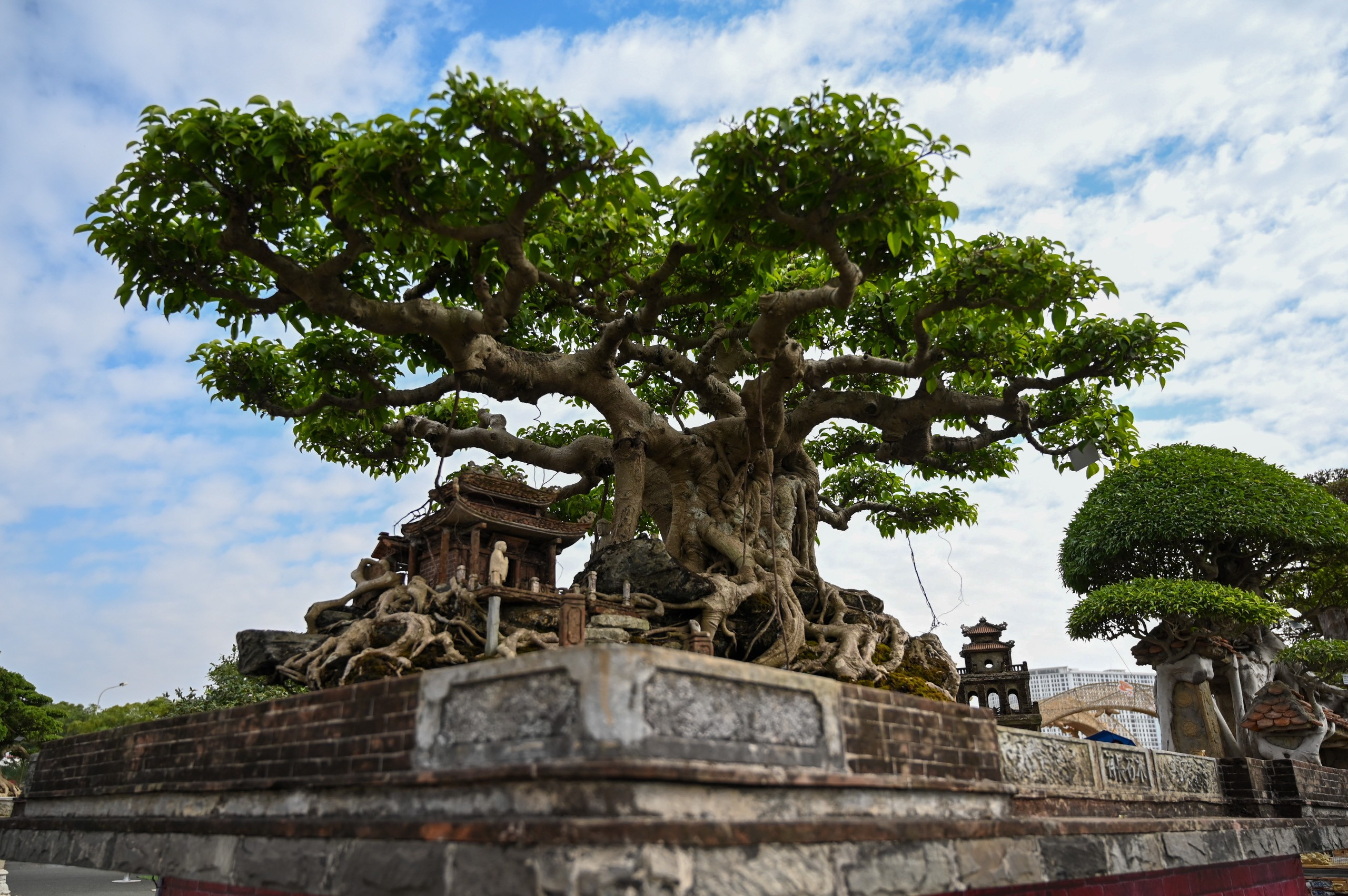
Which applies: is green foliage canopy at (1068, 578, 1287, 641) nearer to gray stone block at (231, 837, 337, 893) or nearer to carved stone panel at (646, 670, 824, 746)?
carved stone panel at (646, 670, 824, 746)

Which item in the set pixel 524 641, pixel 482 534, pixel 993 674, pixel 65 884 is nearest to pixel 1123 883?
pixel 524 641

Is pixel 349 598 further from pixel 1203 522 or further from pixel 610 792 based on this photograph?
pixel 1203 522

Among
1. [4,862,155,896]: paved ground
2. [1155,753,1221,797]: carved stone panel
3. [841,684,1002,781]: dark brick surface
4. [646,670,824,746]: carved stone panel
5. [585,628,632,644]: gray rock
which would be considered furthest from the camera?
[4,862,155,896]: paved ground

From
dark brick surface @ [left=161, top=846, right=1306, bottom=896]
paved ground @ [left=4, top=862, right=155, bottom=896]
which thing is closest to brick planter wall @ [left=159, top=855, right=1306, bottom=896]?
dark brick surface @ [left=161, top=846, right=1306, bottom=896]

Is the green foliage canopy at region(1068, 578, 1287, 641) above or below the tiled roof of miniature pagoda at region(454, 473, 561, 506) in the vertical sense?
below

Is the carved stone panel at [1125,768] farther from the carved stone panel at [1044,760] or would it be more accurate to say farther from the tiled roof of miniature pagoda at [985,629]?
the tiled roof of miniature pagoda at [985,629]

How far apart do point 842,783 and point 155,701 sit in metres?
44.8

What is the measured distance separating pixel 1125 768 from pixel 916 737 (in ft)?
12.8

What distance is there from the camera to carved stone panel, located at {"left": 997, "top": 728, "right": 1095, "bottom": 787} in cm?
677

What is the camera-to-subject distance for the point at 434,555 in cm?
1234

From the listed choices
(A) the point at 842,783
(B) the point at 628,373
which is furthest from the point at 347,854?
(B) the point at 628,373

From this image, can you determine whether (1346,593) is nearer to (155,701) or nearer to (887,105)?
(887,105)

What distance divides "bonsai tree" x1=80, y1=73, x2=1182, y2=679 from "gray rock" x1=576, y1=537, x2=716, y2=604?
1.12 feet

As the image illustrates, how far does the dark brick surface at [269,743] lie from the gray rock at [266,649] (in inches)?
73.5
